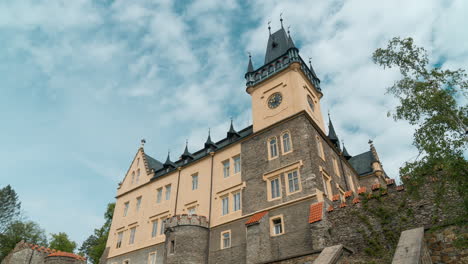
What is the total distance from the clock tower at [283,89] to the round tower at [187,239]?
29.1 feet

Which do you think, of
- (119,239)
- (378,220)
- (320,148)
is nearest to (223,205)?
(320,148)

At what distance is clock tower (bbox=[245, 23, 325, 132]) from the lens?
25.7 m

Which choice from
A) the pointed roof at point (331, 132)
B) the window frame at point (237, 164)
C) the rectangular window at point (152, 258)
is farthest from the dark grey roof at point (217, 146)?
the pointed roof at point (331, 132)

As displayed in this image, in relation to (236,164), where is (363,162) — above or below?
above

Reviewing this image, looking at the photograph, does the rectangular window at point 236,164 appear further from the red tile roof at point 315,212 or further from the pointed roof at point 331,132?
the pointed roof at point 331,132

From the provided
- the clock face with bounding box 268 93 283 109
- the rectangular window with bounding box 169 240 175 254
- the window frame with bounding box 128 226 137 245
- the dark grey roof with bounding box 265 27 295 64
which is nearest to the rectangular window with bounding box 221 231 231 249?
the rectangular window with bounding box 169 240 175 254

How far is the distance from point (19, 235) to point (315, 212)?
44750 mm

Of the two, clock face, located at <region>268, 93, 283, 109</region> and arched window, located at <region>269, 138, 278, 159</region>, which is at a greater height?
clock face, located at <region>268, 93, 283, 109</region>

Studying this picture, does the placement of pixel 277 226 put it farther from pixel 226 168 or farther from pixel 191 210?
pixel 191 210

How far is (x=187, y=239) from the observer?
24172mm

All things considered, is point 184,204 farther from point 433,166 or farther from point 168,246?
point 433,166

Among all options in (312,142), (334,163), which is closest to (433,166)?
(312,142)

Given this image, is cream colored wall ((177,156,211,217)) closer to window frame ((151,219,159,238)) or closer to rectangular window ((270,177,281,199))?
window frame ((151,219,159,238))

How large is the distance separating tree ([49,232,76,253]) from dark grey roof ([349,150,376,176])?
146ft
